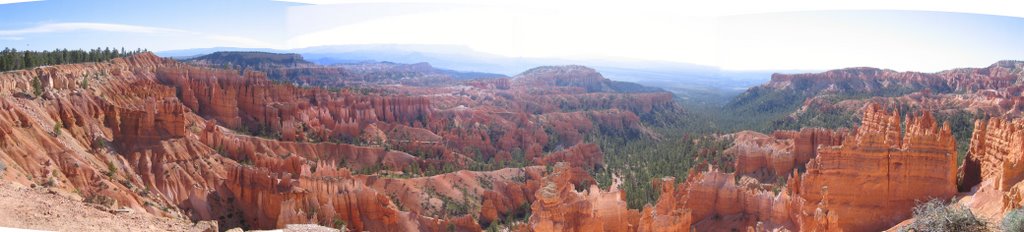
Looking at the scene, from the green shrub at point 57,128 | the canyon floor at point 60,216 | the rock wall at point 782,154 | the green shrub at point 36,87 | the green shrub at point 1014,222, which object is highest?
the green shrub at point 36,87

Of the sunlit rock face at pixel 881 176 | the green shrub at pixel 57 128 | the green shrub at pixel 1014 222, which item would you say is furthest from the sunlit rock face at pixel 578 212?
the green shrub at pixel 57 128

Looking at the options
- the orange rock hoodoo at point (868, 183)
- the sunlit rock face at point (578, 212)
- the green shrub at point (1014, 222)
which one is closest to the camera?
the green shrub at point (1014, 222)

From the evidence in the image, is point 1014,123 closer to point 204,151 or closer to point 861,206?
point 861,206

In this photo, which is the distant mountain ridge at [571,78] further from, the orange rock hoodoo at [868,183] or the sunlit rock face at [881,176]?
the sunlit rock face at [881,176]

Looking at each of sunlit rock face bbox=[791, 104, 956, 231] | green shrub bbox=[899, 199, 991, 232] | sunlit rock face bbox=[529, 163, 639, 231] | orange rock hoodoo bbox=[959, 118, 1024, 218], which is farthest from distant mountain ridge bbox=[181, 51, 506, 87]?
green shrub bbox=[899, 199, 991, 232]

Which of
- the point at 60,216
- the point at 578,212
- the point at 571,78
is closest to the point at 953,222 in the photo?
the point at 578,212

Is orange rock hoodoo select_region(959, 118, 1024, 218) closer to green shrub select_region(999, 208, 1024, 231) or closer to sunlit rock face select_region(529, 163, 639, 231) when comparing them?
green shrub select_region(999, 208, 1024, 231)

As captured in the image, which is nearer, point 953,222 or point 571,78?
point 953,222

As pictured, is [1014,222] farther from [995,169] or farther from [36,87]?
[36,87]
